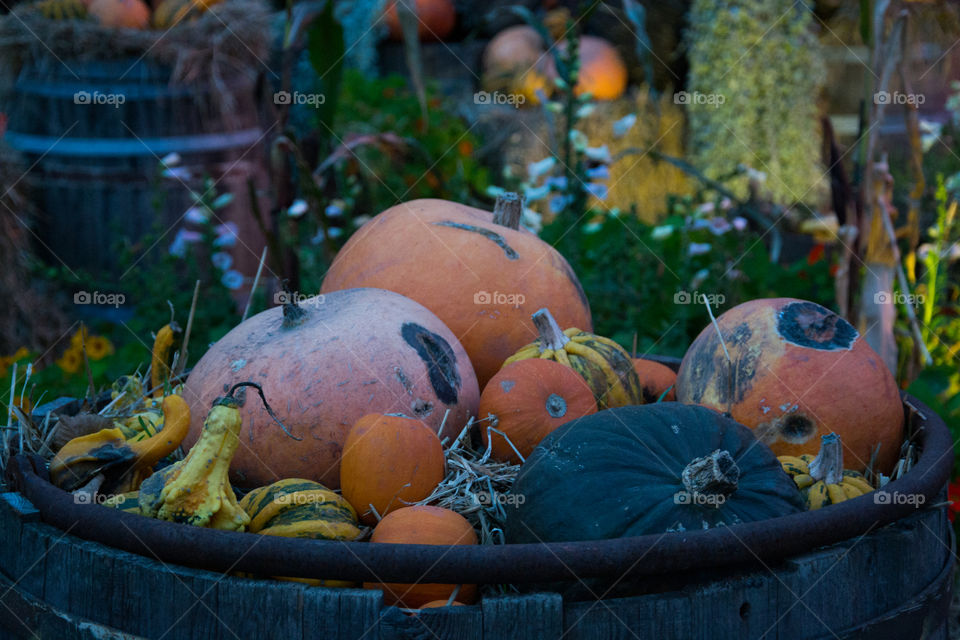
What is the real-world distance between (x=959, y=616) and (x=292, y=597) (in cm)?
242

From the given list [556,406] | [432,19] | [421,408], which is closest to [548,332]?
[556,406]

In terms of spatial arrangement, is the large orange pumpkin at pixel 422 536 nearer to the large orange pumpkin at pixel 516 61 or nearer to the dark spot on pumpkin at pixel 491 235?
the dark spot on pumpkin at pixel 491 235

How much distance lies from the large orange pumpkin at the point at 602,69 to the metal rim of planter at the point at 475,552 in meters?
5.82

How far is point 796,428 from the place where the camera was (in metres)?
2.02

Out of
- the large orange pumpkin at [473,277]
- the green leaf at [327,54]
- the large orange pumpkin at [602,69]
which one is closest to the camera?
the large orange pumpkin at [473,277]

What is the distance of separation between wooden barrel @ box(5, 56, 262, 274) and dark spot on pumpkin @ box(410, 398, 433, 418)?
2748mm

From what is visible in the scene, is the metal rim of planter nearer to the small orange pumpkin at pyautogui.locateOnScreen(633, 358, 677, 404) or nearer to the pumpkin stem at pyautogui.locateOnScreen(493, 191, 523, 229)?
the small orange pumpkin at pyautogui.locateOnScreen(633, 358, 677, 404)

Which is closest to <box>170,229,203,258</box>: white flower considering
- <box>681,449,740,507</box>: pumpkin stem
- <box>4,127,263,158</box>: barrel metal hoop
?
<box>4,127,263,158</box>: barrel metal hoop

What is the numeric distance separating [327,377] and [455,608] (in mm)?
757

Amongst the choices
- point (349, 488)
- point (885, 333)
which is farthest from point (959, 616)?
point (349, 488)

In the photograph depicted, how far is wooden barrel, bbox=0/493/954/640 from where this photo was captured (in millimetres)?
1329

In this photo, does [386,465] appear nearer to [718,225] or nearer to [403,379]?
[403,379]

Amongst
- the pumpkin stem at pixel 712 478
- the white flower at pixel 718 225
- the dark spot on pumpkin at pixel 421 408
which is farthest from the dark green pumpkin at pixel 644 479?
the white flower at pixel 718 225

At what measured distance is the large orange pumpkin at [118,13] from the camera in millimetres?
4609
